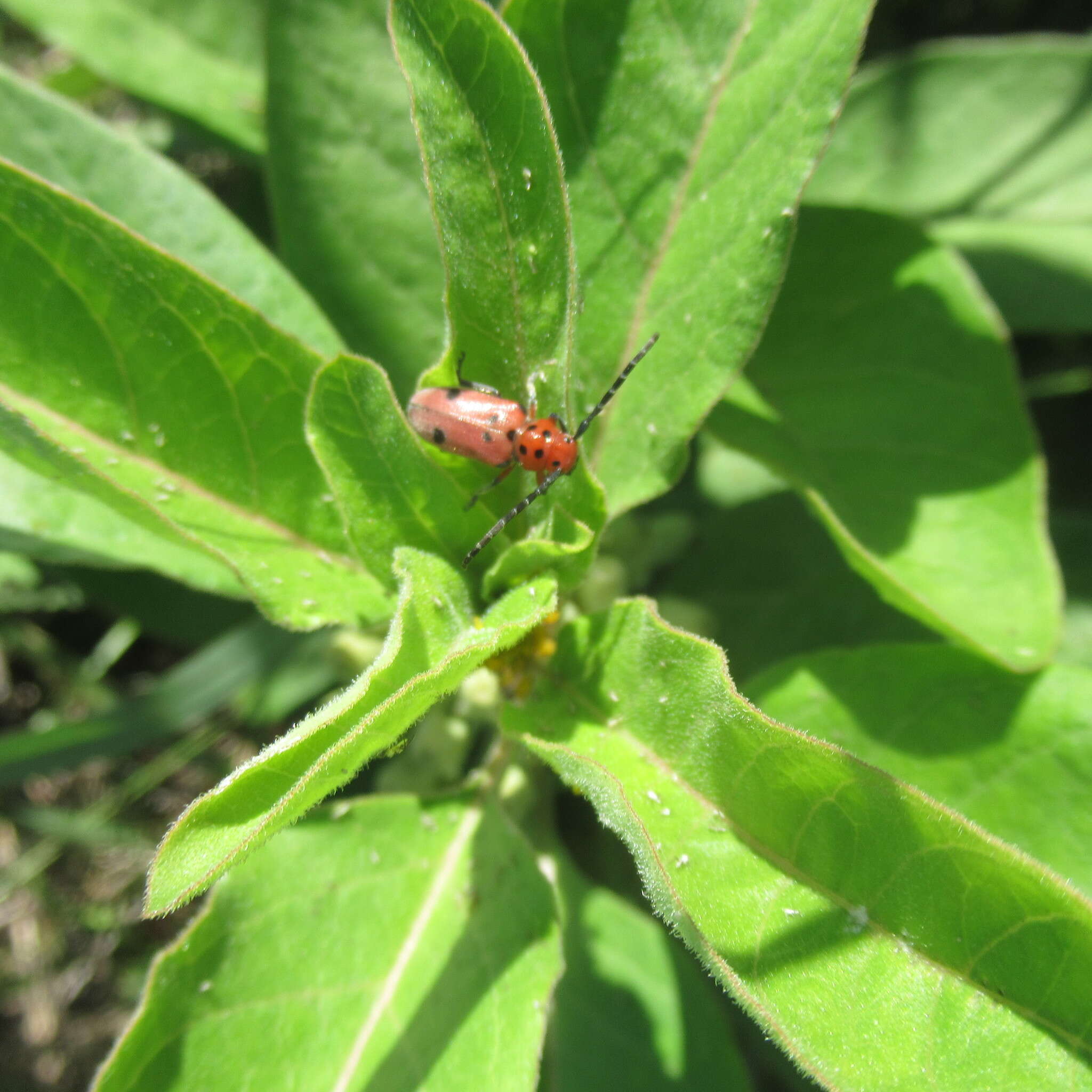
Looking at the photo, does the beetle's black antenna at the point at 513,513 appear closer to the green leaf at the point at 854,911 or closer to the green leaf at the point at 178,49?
the green leaf at the point at 854,911

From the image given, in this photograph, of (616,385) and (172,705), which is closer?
(616,385)

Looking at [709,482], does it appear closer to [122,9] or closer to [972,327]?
[972,327]

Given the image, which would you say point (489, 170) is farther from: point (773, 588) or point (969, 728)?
point (773, 588)

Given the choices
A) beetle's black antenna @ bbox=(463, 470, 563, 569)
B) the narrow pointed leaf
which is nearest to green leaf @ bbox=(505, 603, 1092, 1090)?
beetle's black antenna @ bbox=(463, 470, 563, 569)

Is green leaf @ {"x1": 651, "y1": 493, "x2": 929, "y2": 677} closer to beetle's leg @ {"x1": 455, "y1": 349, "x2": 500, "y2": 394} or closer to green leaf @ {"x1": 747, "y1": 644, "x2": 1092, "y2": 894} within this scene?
green leaf @ {"x1": 747, "y1": 644, "x2": 1092, "y2": 894}

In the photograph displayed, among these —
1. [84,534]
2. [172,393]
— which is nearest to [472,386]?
[172,393]

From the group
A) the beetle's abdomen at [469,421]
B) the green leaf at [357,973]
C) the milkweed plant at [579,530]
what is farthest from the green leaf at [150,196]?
the green leaf at [357,973]
